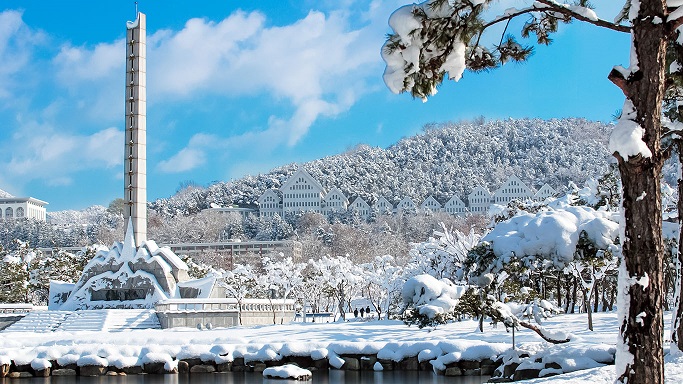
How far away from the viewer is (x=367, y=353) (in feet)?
72.6

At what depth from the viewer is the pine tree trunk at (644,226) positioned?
7406mm

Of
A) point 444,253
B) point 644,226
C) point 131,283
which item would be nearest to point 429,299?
point 644,226

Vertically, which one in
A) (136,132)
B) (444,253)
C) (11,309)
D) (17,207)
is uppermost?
(136,132)

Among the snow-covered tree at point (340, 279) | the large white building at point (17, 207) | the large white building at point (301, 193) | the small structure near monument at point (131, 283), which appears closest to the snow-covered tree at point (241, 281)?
the snow-covered tree at point (340, 279)

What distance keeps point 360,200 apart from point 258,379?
11402cm

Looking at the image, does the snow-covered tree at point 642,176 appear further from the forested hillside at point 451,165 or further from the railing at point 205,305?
the forested hillside at point 451,165

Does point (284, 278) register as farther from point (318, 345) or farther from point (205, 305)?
point (318, 345)

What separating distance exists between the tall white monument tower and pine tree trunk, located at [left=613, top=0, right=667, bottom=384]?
4004 centimetres

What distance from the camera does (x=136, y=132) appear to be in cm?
4681

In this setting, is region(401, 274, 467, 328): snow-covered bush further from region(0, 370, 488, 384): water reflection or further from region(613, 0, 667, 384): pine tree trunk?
region(613, 0, 667, 384): pine tree trunk

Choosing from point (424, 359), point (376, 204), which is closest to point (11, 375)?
point (424, 359)

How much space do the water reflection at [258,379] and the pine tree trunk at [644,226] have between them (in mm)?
11150

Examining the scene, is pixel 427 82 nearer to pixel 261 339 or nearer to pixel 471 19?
pixel 471 19

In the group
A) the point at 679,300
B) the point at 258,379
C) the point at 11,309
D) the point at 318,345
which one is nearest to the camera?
the point at 679,300
